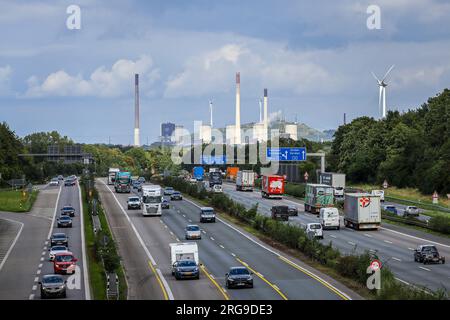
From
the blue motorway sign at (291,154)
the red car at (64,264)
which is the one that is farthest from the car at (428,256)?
the blue motorway sign at (291,154)

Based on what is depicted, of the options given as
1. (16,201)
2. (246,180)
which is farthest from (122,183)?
(246,180)

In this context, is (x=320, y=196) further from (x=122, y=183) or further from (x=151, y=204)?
(x=122, y=183)

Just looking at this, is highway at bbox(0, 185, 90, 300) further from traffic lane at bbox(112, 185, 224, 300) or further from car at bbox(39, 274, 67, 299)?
traffic lane at bbox(112, 185, 224, 300)

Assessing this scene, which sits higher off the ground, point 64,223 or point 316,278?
point 64,223

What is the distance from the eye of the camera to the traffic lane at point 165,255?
1814 inches

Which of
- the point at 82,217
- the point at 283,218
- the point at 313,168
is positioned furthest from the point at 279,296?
the point at 313,168

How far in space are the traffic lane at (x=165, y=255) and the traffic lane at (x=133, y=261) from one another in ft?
2.84

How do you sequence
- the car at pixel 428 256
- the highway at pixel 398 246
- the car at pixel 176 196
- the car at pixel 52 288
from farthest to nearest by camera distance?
the car at pixel 176 196 → the car at pixel 428 256 → the highway at pixel 398 246 → the car at pixel 52 288

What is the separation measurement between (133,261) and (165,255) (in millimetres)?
4075

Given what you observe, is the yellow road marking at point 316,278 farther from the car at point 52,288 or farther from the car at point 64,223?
the car at point 64,223

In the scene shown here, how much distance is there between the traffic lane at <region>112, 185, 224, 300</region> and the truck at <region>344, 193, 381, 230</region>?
17.7 meters

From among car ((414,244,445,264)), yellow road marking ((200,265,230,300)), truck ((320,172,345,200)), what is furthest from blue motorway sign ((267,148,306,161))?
yellow road marking ((200,265,230,300))

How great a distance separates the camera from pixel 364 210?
83375 mm

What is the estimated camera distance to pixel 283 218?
91625mm
